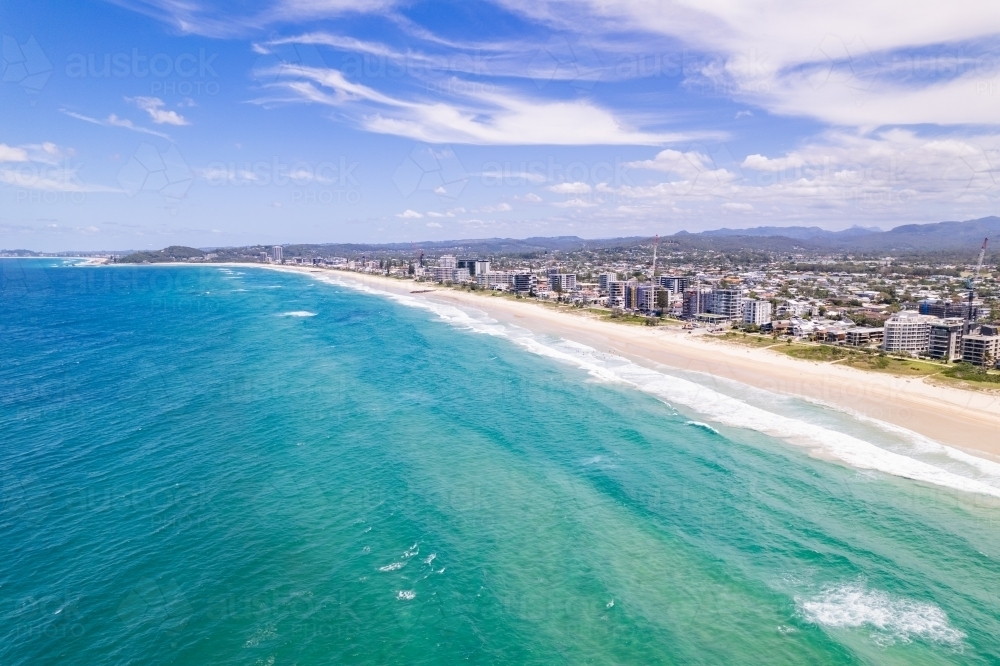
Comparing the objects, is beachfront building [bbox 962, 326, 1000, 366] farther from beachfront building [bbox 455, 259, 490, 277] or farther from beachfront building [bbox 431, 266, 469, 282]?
beachfront building [bbox 431, 266, 469, 282]

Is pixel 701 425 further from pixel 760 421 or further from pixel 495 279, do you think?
pixel 495 279

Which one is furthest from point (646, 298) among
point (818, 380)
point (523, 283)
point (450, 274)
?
point (450, 274)

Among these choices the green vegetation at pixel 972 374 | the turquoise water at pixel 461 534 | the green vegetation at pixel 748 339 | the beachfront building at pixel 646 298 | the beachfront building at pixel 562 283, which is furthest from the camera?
the beachfront building at pixel 562 283

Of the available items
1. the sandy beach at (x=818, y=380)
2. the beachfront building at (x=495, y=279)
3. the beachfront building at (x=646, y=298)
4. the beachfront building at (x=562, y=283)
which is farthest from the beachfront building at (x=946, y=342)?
the beachfront building at (x=495, y=279)

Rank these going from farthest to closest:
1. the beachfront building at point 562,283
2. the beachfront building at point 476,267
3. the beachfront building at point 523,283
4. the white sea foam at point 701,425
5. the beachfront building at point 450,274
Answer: the beachfront building at point 450,274 → the beachfront building at point 476,267 → the beachfront building at point 523,283 → the beachfront building at point 562,283 → the white sea foam at point 701,425

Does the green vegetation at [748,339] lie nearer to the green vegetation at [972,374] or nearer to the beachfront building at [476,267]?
the green vegetation at [972,374]

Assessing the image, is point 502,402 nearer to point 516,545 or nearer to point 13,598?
point 516,545
